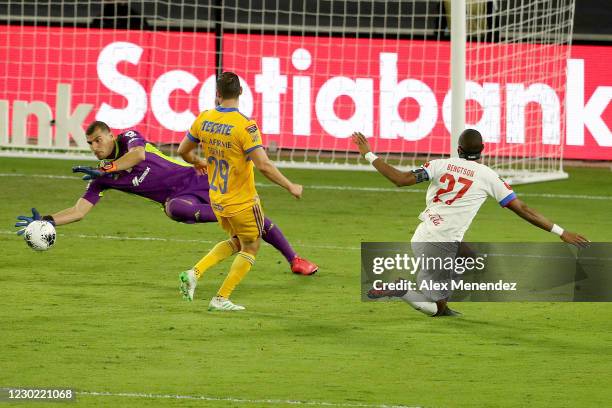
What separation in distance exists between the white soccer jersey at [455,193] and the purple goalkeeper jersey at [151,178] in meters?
2.90

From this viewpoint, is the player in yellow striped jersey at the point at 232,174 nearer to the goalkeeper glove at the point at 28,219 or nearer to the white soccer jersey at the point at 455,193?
the white soccer jersey at the point at 455,193

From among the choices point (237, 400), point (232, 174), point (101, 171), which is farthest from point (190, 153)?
point (237, 400)

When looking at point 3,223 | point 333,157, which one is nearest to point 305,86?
point 333,157

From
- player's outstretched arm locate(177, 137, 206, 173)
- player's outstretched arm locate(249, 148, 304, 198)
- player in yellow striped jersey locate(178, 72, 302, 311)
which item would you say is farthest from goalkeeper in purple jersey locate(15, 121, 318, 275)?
player's outstretched arm locate(249, 148, 304, 198)

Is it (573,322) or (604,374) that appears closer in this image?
(604,374)

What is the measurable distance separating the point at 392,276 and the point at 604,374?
2.25 meters

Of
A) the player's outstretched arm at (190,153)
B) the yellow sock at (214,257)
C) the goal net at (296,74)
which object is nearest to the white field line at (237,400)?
the yellow sock at (214,257)

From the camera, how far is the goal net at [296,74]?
60.7 feet

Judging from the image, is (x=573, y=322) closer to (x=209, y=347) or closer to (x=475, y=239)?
(x=209, y=347)

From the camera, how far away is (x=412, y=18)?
20.1m

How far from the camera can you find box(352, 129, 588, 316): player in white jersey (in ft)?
29.9

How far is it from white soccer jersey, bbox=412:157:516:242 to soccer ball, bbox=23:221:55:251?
124 inches

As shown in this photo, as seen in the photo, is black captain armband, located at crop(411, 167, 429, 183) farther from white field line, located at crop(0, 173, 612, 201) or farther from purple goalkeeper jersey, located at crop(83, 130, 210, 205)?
white field line, located at crop(0, 173, 612, 201)

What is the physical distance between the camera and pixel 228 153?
30.9 ft
